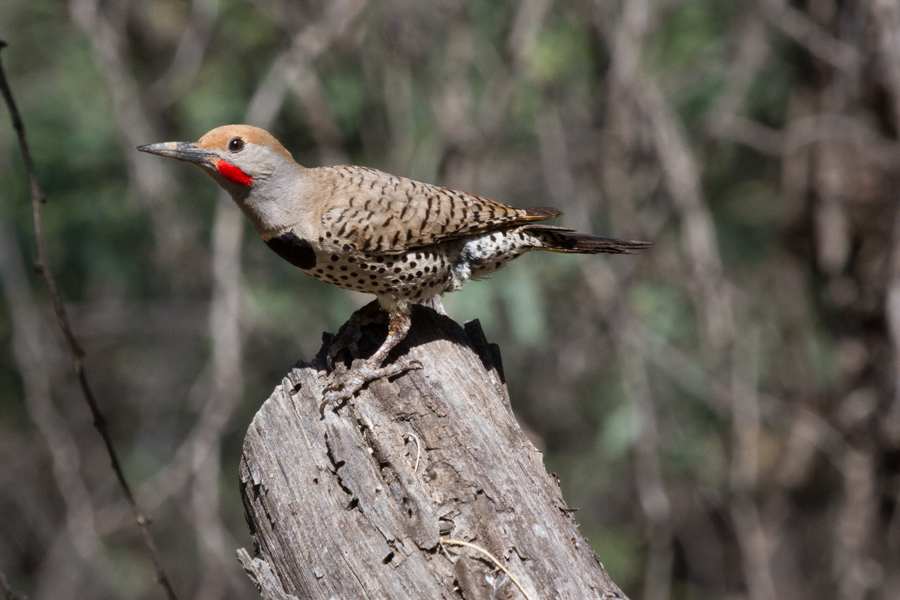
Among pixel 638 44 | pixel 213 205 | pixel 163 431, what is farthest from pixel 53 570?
pixel 638 44

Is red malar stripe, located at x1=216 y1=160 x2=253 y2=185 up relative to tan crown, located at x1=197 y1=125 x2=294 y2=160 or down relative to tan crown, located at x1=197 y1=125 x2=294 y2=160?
down

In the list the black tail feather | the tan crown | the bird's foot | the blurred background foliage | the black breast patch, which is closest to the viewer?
the bird's foot

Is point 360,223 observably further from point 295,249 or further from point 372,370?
point 372,370

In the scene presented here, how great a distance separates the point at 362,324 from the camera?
337cm

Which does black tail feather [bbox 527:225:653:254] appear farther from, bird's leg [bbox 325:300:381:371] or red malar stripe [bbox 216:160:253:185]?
red malar stripe [bbox 216:160:253:185]

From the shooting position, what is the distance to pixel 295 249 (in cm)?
317

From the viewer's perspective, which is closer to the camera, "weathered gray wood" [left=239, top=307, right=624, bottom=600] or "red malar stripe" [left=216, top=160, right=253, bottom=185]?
"weathered gray wood" [left=239, top=307, right=624, bottom=600]

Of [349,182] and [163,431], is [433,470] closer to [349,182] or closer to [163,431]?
[349,182]

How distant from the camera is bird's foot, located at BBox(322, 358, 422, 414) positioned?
2743mm

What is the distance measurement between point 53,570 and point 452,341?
3.69 meters

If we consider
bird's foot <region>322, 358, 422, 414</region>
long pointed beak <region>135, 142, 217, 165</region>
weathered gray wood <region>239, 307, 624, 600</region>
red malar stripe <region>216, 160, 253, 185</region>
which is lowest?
weathered gray wood <region>239, 307, 624, 600</region>

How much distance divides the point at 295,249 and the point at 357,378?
0.59 metres

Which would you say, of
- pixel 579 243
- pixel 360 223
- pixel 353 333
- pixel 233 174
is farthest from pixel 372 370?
pixel 579 243

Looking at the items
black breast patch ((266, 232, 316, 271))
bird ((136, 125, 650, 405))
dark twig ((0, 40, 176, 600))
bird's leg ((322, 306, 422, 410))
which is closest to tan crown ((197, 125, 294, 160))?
bird ((136, 125, 650, 405))
